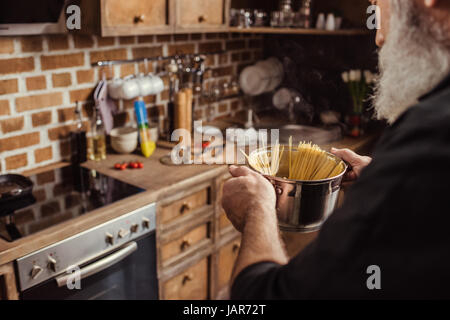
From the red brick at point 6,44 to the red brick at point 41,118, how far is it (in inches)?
11.1

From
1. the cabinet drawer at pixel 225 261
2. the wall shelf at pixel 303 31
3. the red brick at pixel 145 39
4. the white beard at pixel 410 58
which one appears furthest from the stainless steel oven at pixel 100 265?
the wall shelf at pixel 303 31

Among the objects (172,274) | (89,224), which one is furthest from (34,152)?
(172,274)

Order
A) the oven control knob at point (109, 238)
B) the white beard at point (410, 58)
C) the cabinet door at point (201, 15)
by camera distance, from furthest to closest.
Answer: the cabinet door at point (201, 15)
the oven control knob at point (109, 238)
the white beard at point (410, 58)

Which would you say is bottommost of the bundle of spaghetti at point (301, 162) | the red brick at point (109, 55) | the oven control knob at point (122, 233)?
the oven control knob at point (122, 233)

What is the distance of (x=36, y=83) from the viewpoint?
1910mm

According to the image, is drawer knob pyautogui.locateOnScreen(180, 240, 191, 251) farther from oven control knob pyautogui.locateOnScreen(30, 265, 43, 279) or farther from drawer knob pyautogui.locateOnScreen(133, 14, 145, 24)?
drawer knob pyautogui.locateOnScreen(133, 14, 145, 24)

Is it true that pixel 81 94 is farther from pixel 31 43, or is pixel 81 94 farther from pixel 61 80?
pixel 31 43

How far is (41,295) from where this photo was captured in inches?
55.9

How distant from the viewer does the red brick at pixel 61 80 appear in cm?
198

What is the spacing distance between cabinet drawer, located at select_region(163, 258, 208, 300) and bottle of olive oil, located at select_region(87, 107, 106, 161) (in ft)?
2.17

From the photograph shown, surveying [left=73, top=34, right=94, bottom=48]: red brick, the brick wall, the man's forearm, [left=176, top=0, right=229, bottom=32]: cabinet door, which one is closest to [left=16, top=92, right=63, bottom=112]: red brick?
the brick wall

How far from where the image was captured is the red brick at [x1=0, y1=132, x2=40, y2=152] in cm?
186

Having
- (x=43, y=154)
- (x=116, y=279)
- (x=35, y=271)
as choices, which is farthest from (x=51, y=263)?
(x=43, y=154)

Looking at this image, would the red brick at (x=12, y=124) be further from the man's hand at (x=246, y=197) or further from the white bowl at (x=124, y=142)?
the man's hand at (x=246, y=197)
